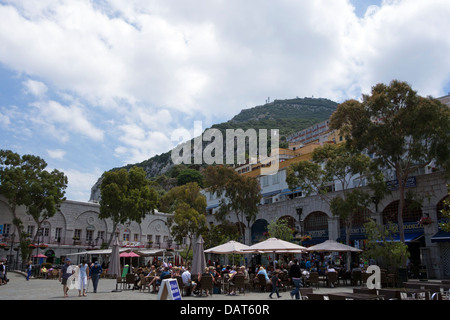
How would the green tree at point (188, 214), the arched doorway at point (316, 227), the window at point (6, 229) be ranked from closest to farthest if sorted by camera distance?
the arched doorway at point (316, 227) → the green tree at point (188, 214) → the window at point (6, 229)

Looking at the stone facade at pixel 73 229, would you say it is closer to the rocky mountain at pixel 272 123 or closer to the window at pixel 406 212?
the window at pixel 406 212

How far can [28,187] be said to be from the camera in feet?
116

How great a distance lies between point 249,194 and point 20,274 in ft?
67.5

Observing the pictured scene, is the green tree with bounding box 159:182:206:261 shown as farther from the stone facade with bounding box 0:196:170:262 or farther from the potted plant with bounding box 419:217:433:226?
the potted plant with bounding box 419:217:433:226

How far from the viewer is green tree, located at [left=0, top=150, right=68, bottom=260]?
35.0 meters

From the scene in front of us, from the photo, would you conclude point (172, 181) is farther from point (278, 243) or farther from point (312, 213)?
point (278, 243)

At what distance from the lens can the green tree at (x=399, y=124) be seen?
70.3 ft

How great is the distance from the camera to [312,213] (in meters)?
34.7

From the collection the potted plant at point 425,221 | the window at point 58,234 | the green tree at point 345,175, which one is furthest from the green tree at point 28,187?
the potted plant at point 425,221

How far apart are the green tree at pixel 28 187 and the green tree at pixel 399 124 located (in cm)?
2790

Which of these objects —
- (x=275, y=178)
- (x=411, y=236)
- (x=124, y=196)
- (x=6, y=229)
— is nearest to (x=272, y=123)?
(x=275, y=178)
